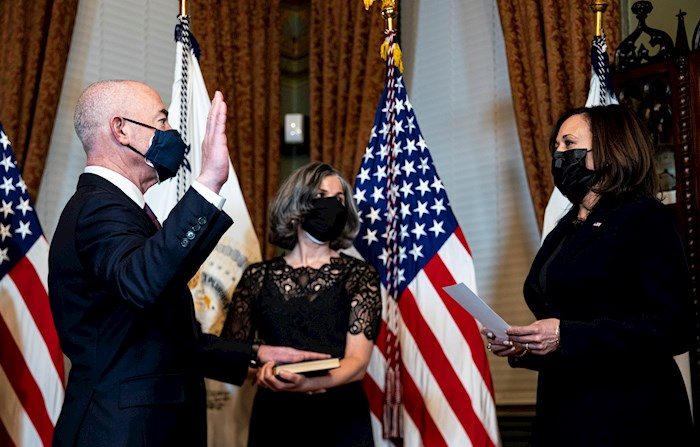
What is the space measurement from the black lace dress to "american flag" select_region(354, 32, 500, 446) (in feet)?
1.90

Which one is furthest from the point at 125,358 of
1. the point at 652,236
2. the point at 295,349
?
the point at 652,236

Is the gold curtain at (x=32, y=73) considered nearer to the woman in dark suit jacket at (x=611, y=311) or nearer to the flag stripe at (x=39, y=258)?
the flag stripe at (x=39, y=258)

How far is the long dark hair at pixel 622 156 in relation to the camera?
8.96ft

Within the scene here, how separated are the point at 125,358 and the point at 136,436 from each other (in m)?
0.19

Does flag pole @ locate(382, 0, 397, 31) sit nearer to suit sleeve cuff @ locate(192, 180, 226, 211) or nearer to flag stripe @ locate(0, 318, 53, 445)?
flag stripe @ locate(0, 318, 53, 445)

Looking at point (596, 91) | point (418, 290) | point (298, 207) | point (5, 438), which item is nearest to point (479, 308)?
point (298, 207)

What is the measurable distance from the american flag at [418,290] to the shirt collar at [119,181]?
2.03m

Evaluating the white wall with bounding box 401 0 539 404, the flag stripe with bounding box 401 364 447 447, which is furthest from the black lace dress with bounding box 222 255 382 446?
the white wall with bounding box 401 0 539 404

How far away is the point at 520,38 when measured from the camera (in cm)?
478

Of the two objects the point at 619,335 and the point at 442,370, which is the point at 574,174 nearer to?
the point at 619,335

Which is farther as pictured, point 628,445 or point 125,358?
point 628,445

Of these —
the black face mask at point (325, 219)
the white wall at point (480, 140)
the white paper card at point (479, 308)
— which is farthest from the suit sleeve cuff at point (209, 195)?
the white wall at point (480, 140)

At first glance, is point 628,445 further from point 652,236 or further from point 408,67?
point 408,67

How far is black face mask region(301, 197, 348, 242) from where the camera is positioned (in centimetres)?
371
